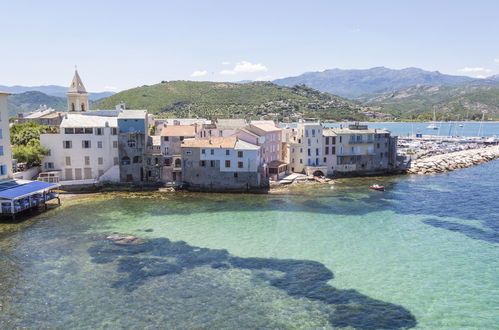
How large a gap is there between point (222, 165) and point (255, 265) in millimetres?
31561

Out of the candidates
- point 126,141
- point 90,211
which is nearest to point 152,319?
point 90,211

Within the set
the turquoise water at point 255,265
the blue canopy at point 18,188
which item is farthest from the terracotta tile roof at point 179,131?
the blue canopy at point 18,188

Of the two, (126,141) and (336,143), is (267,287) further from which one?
(336,143)

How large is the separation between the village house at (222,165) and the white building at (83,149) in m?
13.0

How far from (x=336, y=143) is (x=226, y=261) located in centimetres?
5072

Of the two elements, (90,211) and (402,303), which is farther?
(90,211)

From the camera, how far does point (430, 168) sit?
8781 centimetres

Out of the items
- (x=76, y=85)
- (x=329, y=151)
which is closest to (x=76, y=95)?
(x=76, y=85)

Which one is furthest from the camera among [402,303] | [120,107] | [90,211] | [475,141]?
[475,141]

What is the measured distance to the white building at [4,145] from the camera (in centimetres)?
5259

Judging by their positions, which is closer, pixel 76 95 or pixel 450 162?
pixel 76 95

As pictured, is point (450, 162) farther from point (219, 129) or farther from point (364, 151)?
point (219, 129)

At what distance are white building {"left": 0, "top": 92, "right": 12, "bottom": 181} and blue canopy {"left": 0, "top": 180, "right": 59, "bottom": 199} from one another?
1650mm

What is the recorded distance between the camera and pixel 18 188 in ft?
166
